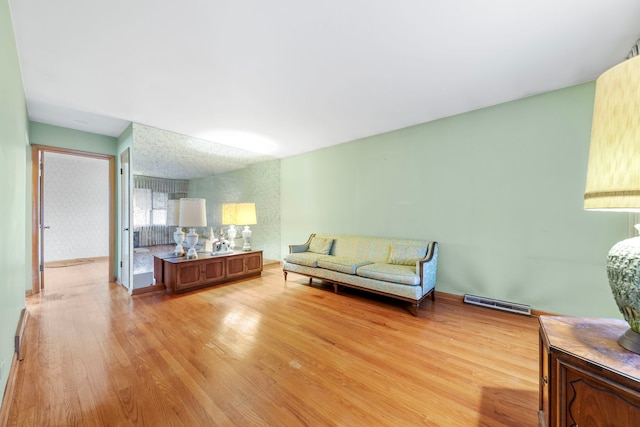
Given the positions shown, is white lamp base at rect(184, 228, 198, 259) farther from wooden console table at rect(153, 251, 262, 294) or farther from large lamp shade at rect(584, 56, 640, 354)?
large lamp shade at rect(584, 56, 640, 354)

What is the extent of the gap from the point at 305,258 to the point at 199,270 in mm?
1699

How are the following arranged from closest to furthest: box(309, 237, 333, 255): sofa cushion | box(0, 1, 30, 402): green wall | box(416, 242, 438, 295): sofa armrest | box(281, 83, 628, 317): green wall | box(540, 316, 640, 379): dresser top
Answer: box(540, 316, 640, 379): dresser top
box(0, 1, 30, 402): green wall
box(281, 83, 628, 317): green wall
box(416, 242, 438, 295): sofa armrest
box(309, 237, 333, 255): sofa cushion

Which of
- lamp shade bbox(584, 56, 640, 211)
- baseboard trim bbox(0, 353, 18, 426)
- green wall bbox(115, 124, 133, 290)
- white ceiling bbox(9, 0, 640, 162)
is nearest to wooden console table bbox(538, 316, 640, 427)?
lamp shade bbox(584, 56, 640, 211)

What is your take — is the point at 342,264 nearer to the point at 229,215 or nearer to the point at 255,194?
the point at 229,215

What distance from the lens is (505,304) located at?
2977 millimetres

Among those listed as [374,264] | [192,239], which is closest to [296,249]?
[374,264]

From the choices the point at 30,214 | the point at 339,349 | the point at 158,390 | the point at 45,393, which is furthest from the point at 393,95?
the point at 30,214

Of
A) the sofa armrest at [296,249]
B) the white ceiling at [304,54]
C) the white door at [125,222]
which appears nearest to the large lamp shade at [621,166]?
the white ceiling at [304,54]

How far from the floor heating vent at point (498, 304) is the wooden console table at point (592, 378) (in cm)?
208

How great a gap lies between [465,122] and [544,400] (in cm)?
310

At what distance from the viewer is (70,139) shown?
3955 millimetres

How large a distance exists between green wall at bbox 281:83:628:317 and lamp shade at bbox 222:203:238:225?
2.37 m

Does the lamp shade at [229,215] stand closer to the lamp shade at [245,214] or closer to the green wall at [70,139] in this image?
the lamp shade at [245,214]

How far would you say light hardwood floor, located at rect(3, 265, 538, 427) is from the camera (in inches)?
58.2
